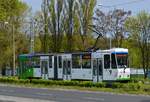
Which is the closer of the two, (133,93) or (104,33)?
(133,93)

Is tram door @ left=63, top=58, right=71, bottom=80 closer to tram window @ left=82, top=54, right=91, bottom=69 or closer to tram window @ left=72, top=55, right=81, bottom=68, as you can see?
tram window @ left=72, top=55, right=81, bottom=68

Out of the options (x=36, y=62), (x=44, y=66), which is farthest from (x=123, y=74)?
(x=36, y=62)

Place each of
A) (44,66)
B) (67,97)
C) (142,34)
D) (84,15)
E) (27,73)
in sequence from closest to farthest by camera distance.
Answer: (67,97), (44,66), (27,73), (142,34), (84,15)

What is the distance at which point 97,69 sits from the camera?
156 feet

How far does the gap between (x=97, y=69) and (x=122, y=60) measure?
2.65 meters

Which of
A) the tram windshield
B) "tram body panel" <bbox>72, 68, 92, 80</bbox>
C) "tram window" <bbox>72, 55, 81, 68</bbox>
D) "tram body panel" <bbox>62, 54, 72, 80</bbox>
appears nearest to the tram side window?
the tram windshield

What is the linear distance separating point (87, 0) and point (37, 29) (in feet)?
38.5

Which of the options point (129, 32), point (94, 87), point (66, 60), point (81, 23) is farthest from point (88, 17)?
point (94, 87)

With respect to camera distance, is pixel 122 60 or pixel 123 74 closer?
pixel 123 74

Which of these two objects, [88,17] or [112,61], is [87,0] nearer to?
[88,17]

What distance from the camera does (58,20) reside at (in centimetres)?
7888

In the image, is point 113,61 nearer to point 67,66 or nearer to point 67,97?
point 67,66

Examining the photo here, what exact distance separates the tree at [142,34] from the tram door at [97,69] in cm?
2918

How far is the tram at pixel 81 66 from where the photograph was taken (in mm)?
46750
